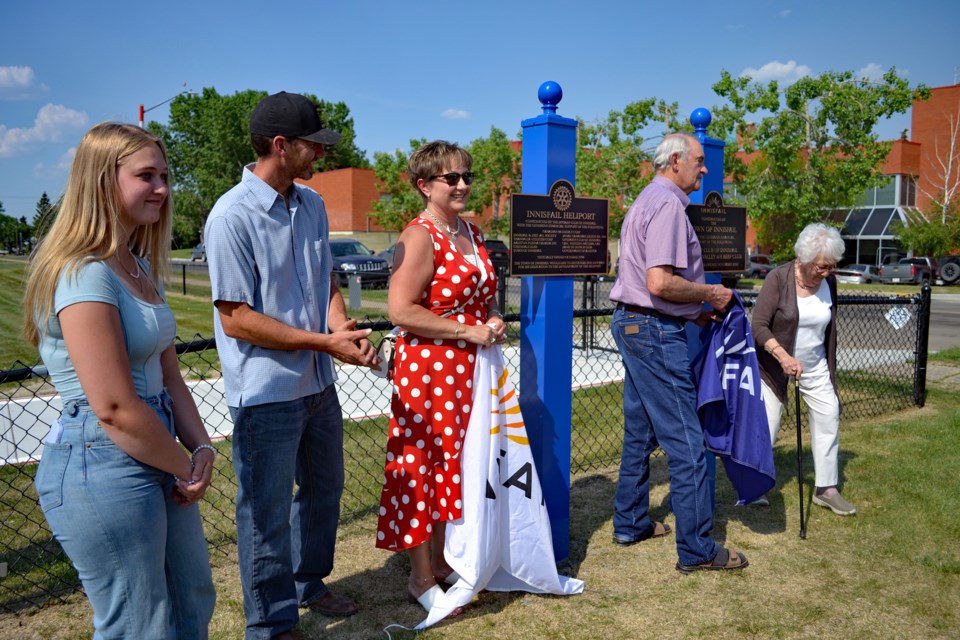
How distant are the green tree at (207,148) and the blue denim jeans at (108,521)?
47696mm

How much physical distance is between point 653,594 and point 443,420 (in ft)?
4.38

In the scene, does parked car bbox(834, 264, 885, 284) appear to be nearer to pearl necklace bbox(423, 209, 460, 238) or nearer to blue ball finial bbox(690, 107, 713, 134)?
blue ball finial bbox(690, 107, 713, 134)

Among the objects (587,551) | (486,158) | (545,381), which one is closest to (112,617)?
(545,381)

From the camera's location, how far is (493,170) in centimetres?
3116

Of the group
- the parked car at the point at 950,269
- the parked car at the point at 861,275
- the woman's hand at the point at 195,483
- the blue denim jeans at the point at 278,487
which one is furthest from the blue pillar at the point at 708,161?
the parked car at the point at 950,269

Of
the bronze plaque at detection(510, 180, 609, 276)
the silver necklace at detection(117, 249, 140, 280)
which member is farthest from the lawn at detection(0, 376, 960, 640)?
the silver necklace at detection(117, 249, 140, 280)

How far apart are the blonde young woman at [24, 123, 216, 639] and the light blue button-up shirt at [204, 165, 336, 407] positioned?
1.72 feet

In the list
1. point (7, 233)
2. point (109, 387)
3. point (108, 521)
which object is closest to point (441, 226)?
point (109, 387)

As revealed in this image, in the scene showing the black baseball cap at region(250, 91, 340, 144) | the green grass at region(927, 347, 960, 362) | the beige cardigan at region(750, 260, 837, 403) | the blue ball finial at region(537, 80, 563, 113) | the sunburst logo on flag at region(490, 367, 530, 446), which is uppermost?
the blue ball finial at region(537, 80, 563, 113)

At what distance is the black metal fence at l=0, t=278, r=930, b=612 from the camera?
11.9 ft

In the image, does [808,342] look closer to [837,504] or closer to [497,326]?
[837,504]

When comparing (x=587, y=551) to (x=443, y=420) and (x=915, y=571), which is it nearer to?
(x=443, y=420)

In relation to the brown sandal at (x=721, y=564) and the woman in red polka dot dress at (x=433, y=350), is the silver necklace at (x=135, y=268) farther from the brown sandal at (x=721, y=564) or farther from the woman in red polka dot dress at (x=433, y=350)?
the brown sandal at (x=721, y=564)

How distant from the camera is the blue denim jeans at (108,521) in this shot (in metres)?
1.76
